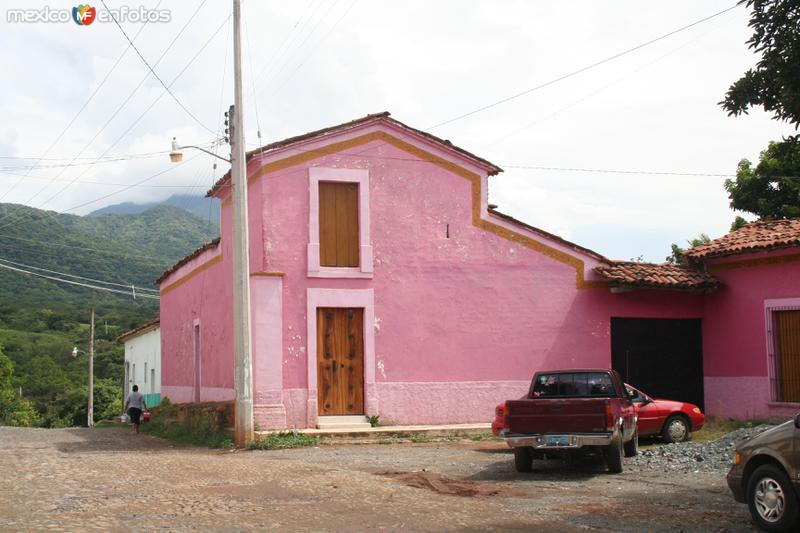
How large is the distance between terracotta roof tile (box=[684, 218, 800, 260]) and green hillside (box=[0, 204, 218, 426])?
1565 inches

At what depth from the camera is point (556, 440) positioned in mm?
13188

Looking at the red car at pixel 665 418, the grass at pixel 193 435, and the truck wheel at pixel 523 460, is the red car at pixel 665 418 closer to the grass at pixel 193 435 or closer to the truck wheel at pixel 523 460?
the truck wheel at pixel 523 460

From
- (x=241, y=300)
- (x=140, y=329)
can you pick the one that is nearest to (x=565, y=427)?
(x=241, y=300)

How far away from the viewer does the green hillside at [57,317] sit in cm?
5694

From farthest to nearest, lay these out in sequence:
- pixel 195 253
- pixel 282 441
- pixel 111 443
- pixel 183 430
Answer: pixel 195 253
pixel 183 430
pixel 111 443
pixel 282 441

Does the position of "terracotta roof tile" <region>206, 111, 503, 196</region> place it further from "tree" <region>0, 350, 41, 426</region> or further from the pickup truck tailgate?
"tree" <region>0, 350, 41, 426</region>

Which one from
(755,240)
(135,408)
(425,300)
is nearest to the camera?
(425,300)

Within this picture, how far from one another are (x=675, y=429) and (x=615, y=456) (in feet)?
16.2

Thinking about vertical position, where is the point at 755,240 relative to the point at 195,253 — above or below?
below

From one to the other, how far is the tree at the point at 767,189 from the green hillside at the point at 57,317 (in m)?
37.1

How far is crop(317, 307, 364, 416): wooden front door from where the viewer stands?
20156mm

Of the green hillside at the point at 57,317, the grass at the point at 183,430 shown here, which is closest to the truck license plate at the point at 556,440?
the grass at the point at 183,430

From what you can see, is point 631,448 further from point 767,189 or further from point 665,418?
point 767,189

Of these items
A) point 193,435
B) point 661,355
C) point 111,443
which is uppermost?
point 661,355
